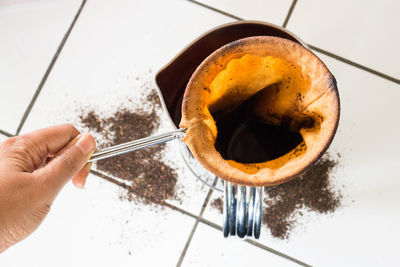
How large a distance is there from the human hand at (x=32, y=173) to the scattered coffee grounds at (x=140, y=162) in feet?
0.48

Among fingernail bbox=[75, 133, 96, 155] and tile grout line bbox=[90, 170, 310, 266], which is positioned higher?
tile grout line bbox=[90, 170, 310, 266]

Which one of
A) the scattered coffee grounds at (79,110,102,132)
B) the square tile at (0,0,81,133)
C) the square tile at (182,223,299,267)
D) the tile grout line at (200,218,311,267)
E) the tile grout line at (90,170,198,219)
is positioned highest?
the square tile at (0,0,81,133)

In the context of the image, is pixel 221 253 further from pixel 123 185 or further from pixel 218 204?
pixel 123 185

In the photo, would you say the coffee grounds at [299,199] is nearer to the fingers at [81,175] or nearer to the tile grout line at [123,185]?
the tile grout line at [123,185]

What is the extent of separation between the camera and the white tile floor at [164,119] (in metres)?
0.52

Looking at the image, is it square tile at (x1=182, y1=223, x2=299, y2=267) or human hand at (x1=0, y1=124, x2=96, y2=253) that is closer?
human hand at (x1=0, y1=124, x2=96, y2=253)

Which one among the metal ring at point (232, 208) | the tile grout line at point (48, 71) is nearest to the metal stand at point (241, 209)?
the metal ring at point (232, 208)

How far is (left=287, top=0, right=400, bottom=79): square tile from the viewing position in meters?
0.55

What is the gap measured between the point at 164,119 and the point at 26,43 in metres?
0.26

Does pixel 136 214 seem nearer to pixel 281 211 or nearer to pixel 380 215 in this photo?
pixel 281 211

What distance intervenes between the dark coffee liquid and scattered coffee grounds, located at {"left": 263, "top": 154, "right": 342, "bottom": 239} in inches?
5.4

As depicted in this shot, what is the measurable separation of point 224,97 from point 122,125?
0.25m

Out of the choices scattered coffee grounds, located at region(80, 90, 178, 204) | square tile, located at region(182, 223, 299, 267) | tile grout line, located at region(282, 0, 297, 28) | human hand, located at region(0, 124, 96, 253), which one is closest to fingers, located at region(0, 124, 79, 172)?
human hand, located at region(0, 124, 96, 253)

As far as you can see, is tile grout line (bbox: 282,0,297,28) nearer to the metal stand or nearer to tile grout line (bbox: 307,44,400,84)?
tile grout line (bbox: 307,44,400,84)
